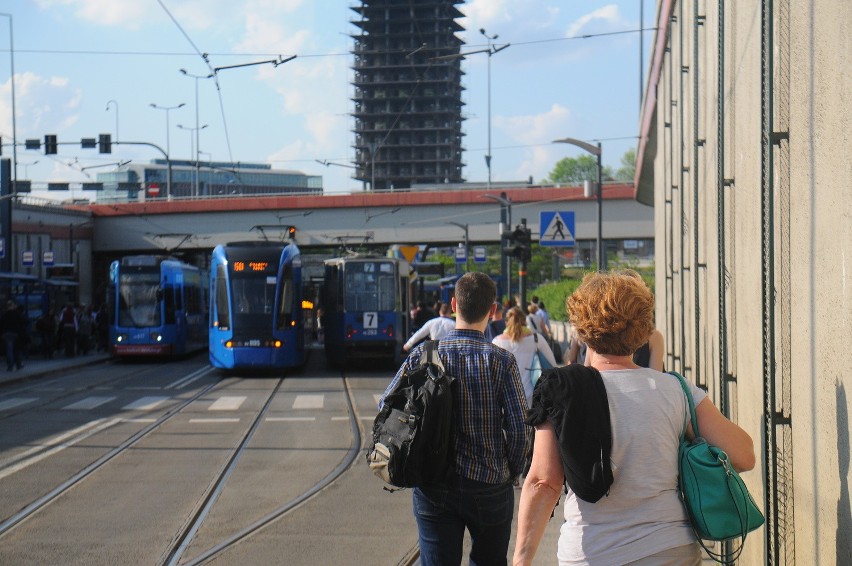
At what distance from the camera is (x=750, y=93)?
5.34 meters

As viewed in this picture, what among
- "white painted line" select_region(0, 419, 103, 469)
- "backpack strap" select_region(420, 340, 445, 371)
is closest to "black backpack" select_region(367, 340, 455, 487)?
"backpack strap" select_region(420, 340, 445, 371)

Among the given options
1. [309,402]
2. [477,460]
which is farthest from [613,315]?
[309,402]

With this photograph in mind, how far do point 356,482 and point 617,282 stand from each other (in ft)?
25.3

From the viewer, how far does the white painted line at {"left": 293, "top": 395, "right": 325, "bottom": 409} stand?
1909 cm

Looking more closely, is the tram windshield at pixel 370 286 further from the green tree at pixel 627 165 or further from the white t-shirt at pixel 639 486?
the green tree at pixel 627 165

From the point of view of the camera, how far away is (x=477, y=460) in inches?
186

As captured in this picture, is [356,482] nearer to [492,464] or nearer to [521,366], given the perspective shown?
[521,366]

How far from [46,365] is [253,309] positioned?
26.2 ft

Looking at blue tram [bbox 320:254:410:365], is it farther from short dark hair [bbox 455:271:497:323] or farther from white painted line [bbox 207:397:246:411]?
short dark hair [bbox 455:271:497:323]

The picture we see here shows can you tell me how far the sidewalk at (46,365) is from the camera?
25.9 meters

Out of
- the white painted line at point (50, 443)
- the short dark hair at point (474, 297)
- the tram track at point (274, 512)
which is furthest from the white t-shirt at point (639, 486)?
the white painted line at point (50, 443)

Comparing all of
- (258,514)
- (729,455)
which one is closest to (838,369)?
(729,455)

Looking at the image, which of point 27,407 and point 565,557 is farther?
point 27,407

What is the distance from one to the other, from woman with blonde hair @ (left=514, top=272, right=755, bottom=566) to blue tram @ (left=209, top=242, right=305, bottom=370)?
75.5 feet
